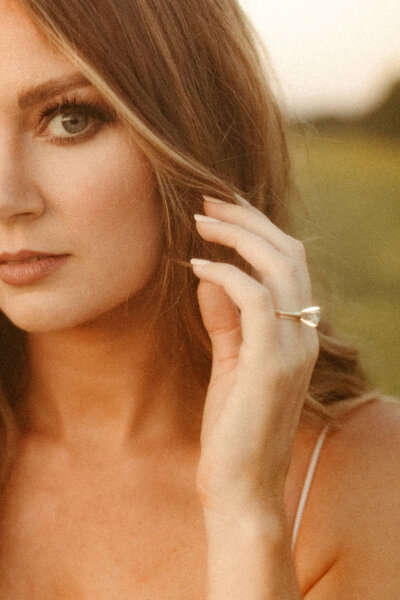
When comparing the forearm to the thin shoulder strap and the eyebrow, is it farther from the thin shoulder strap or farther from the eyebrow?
the eyebrow

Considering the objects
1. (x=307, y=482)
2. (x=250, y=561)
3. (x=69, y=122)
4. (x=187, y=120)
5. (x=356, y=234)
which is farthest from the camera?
(x=356, y=234)

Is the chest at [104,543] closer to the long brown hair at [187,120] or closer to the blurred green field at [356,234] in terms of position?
the long brown hair at [187,120]

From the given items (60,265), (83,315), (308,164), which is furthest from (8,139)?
(308,164)

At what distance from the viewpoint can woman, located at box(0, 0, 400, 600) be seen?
73.5 inches

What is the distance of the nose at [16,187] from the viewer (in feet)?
5.97

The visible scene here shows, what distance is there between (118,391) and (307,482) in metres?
0.60

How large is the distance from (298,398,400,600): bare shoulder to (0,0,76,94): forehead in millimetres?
1251

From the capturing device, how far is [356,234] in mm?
11719

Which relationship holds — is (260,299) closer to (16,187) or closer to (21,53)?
(16,187)

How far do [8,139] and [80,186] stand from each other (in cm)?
19

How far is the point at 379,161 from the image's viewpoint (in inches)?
517

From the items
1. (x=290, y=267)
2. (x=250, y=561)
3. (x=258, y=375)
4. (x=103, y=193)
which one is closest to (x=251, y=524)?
(x=250, y=561)

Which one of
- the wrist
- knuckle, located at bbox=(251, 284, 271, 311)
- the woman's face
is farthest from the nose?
the wrist

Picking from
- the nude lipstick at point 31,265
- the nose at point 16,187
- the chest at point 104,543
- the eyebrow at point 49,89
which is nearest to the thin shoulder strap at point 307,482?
the chest at point 104,543
